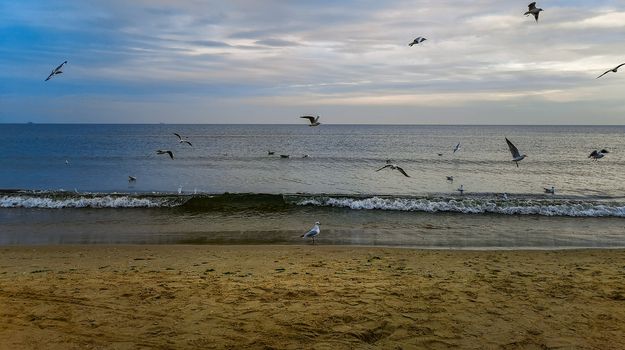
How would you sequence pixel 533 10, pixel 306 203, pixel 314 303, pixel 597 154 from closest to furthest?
pixel 314 303 < pixel 533 10 < pixel 597 154 < pixel 306 203

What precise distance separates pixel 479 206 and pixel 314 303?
1481 centimetres

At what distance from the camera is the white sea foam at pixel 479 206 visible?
Result: 739 inches

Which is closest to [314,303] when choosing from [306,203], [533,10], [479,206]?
[533,10]

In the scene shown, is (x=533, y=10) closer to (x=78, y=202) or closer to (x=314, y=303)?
(x=314, y=303)

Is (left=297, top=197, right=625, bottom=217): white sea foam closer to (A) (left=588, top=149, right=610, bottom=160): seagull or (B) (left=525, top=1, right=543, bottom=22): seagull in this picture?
(A) (left=588, top=149, right=610, bottom=160): seagull

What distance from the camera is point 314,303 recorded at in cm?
653

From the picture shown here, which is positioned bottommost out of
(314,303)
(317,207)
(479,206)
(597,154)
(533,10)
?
(317,207)

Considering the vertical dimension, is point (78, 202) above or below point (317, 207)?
above

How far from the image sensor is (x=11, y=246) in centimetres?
1249

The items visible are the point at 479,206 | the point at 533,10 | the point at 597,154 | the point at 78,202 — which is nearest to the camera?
the point at 533,10

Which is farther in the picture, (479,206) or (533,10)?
(479,206)

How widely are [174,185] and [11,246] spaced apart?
1480cm

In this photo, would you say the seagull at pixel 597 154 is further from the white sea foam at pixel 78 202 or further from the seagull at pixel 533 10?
the white sea foam at pixel 78 202

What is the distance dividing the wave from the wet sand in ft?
30.2
